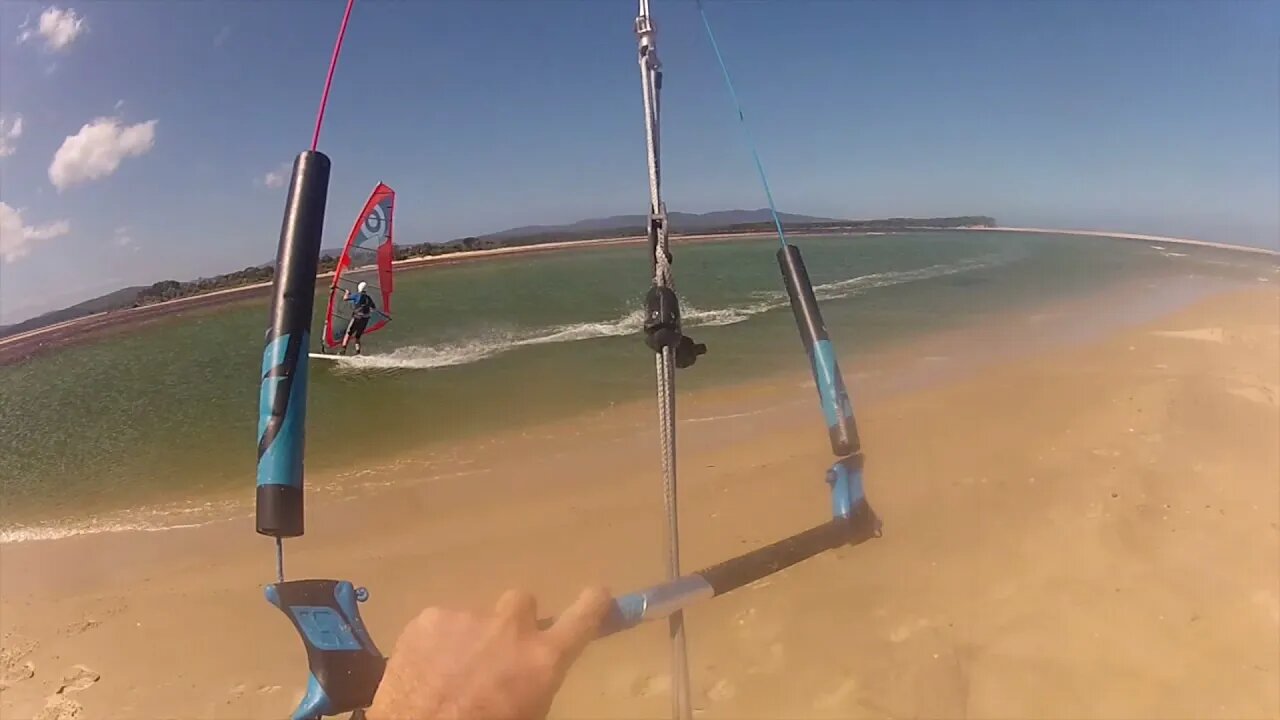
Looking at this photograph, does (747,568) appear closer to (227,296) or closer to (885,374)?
(885,374)

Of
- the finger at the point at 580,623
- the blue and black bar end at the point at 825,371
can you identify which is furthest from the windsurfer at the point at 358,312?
the finger at the point at 580,623

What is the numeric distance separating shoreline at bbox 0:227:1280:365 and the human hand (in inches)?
78.5

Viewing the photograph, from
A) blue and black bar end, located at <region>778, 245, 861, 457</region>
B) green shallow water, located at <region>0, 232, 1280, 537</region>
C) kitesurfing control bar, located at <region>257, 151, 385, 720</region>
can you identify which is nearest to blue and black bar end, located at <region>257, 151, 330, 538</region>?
kitesurfing control bar, located at <region>257, 151, 385, 720</region>

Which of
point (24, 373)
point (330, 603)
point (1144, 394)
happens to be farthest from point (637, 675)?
point (24, 373)

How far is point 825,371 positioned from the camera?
267cm

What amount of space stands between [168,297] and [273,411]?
147 ft

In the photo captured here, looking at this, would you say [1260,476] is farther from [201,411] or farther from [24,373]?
[24,373]

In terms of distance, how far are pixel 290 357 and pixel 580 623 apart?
42.9 inches

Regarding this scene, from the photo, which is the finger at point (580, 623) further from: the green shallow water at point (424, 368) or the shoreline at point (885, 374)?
the green shallow water at point (424, 368)

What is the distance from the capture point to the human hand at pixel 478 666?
4.84 ft

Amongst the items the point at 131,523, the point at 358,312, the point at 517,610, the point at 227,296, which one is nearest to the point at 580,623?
the point at 517,610

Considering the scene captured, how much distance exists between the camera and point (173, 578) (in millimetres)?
5535

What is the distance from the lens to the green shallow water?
8625 mm

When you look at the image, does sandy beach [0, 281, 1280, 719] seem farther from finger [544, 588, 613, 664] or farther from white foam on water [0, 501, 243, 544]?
finger [544, 588, 613, 664]
